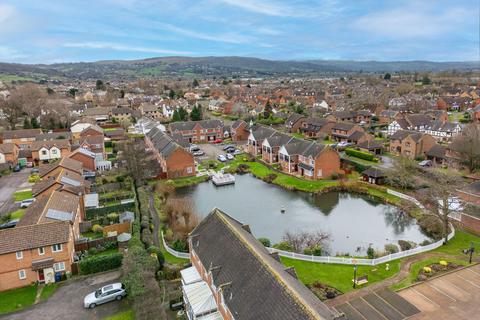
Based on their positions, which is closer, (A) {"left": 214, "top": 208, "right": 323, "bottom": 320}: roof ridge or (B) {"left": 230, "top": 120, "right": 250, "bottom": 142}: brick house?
(A) {"left": 214, "top": 208, "right": 323, "bottom": 320}: roof ridge

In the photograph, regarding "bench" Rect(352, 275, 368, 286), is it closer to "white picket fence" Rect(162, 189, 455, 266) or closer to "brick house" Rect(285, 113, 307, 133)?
"white picket fence" Rect(162, 189, 455, 266)

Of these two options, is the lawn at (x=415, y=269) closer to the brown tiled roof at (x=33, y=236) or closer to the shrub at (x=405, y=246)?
the shrub at (x=405, y=246)

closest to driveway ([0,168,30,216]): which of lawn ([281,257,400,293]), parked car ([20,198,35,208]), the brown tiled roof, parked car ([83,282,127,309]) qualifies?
parked car ([20,198,35,208])

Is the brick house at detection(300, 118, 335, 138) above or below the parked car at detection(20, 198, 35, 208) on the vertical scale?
above

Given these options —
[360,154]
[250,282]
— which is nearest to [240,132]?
[360,154]

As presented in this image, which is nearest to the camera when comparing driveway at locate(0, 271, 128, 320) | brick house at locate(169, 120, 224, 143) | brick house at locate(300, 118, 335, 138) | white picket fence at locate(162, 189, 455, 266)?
driveway at locate(0, 271, 128, 320)

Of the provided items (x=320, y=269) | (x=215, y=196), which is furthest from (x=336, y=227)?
(x=215, y=196)

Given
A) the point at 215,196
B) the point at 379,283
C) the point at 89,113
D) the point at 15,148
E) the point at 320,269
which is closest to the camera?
the point at 379,283

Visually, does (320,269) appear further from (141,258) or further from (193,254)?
(141,258)
